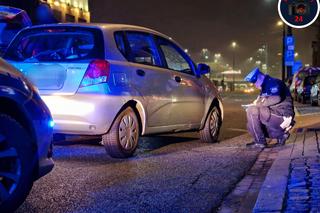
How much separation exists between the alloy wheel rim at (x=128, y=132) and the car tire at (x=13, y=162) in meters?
2.71

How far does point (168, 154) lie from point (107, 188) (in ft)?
7.72

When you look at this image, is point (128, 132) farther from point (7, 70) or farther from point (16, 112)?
point (7, 70)

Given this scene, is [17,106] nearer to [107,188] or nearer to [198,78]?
[107,188]

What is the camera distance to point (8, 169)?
4.27 m

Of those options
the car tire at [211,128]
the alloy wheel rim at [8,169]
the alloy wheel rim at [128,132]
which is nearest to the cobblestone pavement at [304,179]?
the car tire at [211,128]

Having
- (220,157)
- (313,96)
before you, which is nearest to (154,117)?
(220,157)

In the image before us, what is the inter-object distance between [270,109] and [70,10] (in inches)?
1703

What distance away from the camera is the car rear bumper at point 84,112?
6.67 m

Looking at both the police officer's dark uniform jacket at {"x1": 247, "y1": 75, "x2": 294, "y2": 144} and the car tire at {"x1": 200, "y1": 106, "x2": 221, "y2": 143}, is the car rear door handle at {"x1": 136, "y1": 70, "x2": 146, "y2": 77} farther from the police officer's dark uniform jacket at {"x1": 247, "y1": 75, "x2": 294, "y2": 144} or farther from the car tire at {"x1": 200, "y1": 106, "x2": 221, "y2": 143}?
the car tire at {"x1": 200, "y1": 106, "x2": 221, "y2": 143}

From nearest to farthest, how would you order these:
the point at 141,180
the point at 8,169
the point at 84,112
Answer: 1. the point at 8,169
2. the point at 141,180
3. the point at 84,112

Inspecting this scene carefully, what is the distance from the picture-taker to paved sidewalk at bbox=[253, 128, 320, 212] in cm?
462

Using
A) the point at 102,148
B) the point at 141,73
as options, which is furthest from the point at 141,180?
the point at 102,148

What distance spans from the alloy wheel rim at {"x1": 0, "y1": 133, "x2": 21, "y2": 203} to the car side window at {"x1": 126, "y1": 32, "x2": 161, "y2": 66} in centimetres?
328

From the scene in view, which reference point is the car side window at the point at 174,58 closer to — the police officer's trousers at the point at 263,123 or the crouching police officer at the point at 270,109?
the crouching police officer at the point at 270,109
